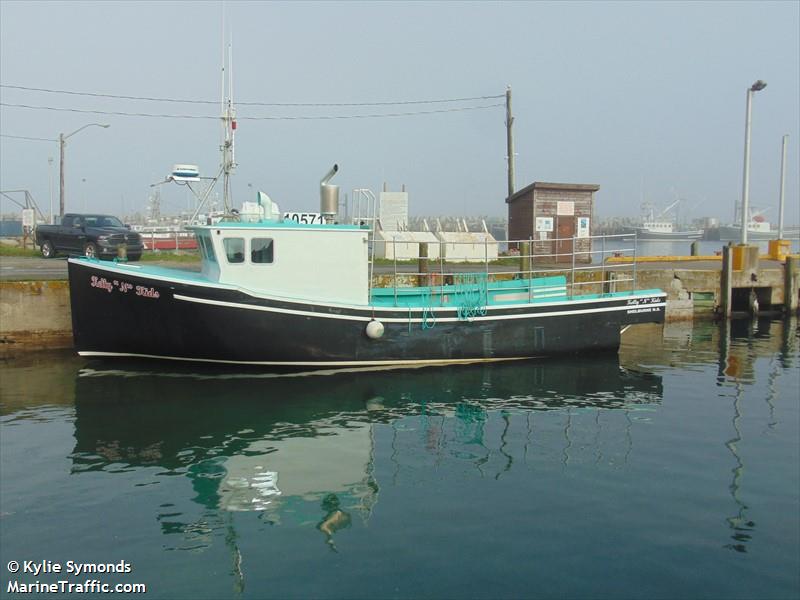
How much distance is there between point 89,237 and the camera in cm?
2228

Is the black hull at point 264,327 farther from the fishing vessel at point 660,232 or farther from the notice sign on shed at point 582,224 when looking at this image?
the fishing vessel at point 660,232

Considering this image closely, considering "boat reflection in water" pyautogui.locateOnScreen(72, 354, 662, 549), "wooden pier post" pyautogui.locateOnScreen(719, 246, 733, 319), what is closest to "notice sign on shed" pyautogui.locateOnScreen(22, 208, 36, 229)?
"boat reflection in water" pyautogui.locateOnScreen(72, 354, 662, 549)

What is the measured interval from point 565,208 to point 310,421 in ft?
62.6

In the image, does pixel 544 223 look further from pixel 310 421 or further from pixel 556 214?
pixel 310 421

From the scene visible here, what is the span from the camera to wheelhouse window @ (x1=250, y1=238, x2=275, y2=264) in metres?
13.5

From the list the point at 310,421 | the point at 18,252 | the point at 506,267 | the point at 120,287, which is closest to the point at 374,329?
the point at 310,421

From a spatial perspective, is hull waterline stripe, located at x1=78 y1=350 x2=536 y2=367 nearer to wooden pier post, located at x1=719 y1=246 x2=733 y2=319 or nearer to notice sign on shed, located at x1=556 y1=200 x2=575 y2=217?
wooden pier post, located at x1=719 y1=246 x2=733 y2=319

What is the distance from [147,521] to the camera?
23.5 ft

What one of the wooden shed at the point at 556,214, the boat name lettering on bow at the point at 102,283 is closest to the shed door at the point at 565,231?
the wooden shed at the point at 556,214

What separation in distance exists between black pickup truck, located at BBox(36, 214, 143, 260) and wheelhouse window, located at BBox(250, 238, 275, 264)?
32.4 ft

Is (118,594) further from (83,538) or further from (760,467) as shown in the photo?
(760,467)

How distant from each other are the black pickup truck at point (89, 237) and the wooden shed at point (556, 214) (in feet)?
46.7

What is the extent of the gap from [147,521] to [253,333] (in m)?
6.32

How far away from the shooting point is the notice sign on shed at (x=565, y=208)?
27344mm
